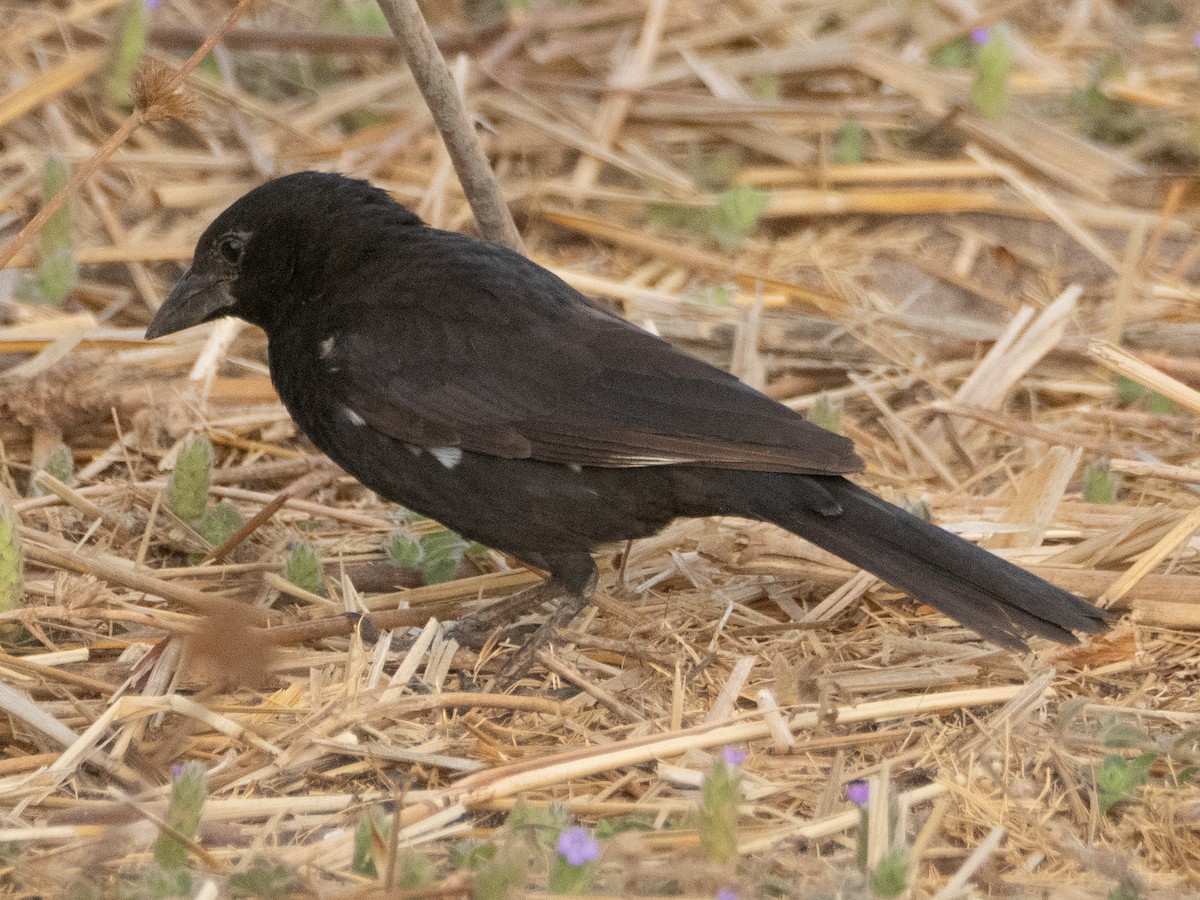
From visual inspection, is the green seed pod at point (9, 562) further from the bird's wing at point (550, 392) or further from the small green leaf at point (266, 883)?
the small green leaf at point (266, 883)

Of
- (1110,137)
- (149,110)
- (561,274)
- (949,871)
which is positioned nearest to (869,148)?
(1110,137)

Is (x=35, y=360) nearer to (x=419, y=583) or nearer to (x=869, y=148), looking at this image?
(x=419, y=583)

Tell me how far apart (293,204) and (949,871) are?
259 centimetres

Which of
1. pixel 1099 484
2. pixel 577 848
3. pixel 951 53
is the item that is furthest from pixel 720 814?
pixel 951 53

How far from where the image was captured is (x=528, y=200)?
6.16m

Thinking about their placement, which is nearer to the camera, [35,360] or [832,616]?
[832,616]

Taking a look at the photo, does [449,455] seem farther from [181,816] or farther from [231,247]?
[181,816]

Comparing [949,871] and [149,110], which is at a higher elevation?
[149,110]

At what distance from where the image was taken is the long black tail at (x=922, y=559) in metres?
3.58

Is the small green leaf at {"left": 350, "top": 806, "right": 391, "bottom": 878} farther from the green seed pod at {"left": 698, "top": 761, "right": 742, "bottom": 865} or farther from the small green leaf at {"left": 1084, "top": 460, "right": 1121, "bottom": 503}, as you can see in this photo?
the small green leaf at {"left": 1084, "top": 460, "right": 1121, "bottom": 503}

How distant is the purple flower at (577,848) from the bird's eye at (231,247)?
2356 mm

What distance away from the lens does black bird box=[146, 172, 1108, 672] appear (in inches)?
147

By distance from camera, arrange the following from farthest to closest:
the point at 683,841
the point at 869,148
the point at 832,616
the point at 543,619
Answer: the point at 869,148, the point at 543,619, the point at 832,616, the point at 683,841

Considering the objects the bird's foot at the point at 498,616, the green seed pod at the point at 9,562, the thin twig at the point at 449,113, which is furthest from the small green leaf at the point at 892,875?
the thin twig at the point at 449,113
